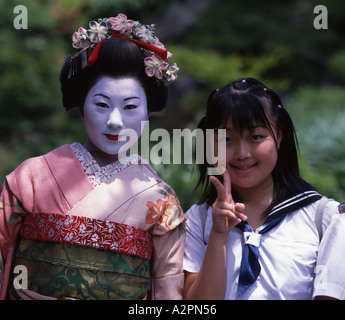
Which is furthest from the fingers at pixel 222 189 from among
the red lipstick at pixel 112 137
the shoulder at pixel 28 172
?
the shoulder at pixel 28 172

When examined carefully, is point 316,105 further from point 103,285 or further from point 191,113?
point 103,285

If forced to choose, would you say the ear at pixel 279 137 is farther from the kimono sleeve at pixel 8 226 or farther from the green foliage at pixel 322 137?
the green foliage at pixel 322 137

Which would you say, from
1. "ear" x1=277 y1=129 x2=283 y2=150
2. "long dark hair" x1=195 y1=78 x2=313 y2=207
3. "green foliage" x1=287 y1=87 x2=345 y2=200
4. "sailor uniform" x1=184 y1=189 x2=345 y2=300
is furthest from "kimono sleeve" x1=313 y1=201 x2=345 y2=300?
"green foliage" x1=287 y1=87 x2=345 y2=200

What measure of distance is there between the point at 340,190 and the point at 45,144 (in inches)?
138

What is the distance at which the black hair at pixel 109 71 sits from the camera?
2.00 metres

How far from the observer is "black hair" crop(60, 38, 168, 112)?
78.7 inches

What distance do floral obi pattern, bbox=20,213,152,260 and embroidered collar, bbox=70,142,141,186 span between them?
0.64 feet

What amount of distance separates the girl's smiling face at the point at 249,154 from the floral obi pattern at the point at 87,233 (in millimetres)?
496

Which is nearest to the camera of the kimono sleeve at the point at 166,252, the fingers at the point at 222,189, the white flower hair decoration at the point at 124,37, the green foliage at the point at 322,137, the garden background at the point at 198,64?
the fingers at the point at 222,189

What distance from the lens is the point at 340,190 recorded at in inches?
196

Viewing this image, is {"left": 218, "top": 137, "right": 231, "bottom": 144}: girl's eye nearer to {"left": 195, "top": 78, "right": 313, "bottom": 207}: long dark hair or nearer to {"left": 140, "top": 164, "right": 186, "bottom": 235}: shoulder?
{"left": 195, "top": 78, "right": 313, "bottom": 207}: long dark hair

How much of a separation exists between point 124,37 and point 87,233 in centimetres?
85

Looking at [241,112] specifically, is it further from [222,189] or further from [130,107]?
[130,107]
